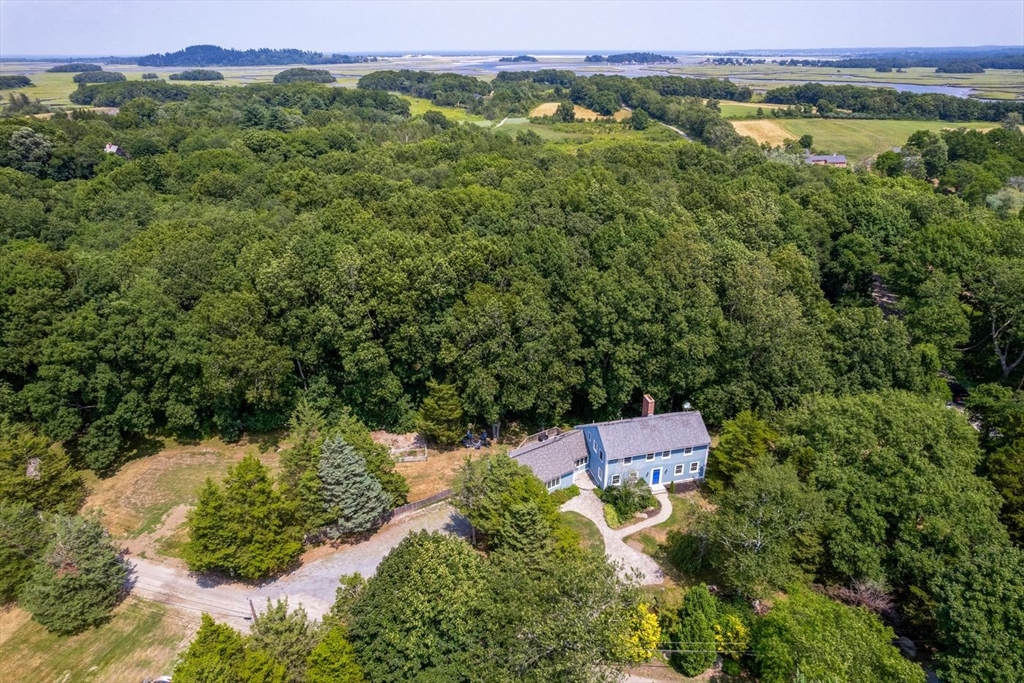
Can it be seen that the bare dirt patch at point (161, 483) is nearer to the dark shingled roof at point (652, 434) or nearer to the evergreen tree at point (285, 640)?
the evergreen tree at point (285, 640)

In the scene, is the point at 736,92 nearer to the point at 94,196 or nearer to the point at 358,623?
the point at 94,196

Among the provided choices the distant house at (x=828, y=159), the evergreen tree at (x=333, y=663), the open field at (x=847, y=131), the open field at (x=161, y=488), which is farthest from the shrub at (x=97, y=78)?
the evergreen tree at (x=333, y=663)

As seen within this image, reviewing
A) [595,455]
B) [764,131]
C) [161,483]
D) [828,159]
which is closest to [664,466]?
[595,455]

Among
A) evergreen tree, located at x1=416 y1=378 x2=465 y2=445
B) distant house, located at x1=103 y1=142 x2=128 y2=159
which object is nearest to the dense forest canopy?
evergreen tree, located at x1=416 y1=378 x2=465 y2=445

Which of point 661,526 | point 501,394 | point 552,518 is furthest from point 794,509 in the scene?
point 501,394

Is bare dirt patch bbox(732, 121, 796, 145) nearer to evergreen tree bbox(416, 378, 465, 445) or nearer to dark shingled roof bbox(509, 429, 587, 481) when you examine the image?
dark shingled roof bbox(509, 429, 587, 481)

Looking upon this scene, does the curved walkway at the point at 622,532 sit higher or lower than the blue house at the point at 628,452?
lower
